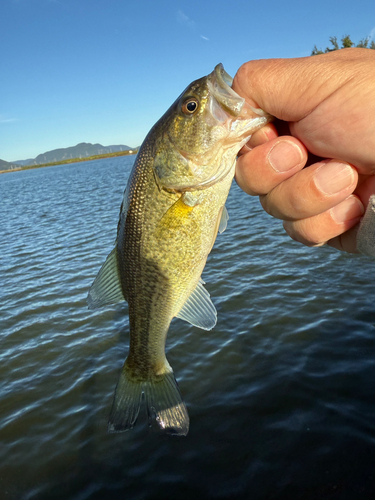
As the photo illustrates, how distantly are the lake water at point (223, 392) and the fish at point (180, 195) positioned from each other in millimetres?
3175

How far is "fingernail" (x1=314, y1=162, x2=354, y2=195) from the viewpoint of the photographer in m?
2.87

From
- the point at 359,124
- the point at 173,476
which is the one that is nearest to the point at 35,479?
the point at 173,476

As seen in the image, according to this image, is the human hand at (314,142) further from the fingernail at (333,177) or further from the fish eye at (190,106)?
the fish eye at (190,106)

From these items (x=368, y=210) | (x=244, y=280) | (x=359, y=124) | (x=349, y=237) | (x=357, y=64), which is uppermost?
(x=357, y=64)

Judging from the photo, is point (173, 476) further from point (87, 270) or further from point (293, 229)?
point (87, 270)

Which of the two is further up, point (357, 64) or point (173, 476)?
point (357, 64)

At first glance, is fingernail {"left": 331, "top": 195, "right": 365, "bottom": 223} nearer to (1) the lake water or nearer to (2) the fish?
(2) the fish

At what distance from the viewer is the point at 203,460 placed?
5305mm

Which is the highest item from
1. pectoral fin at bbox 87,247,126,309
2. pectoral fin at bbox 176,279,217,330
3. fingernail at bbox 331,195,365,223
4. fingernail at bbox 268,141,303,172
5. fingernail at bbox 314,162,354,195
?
fingernail at bbox 268,141,303,172

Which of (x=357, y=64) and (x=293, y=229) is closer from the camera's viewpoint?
(x=357, y=64)

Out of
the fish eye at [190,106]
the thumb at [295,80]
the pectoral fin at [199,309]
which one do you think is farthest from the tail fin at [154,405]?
the thumb at [295,80]

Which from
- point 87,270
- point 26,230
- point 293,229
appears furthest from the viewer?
point 26,230

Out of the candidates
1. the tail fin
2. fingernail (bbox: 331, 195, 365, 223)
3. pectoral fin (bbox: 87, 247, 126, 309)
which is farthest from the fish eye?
the tail fin

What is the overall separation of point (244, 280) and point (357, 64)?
8513mm
